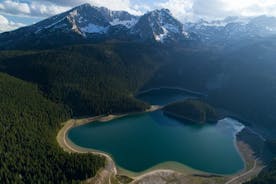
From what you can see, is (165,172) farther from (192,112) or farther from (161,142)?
(192,112)

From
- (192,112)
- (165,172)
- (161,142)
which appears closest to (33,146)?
(165,172)

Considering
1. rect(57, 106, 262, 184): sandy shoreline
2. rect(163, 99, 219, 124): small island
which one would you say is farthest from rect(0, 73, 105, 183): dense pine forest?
rect(163, 99, 219, 124): small island

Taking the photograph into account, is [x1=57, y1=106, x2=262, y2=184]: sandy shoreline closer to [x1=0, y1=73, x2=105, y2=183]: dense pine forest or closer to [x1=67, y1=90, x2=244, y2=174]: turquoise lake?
[x1=67, y1=90, x2=244, y2=174]: turquoise lake

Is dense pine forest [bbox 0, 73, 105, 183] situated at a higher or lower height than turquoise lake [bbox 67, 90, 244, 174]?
higher

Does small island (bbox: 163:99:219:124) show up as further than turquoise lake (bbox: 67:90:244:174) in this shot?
Yes

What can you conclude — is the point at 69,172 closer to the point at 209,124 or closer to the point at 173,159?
the point at 173,159

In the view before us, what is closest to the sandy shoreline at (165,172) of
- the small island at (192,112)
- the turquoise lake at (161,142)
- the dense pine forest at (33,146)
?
the turquoise lake at (161,142)
